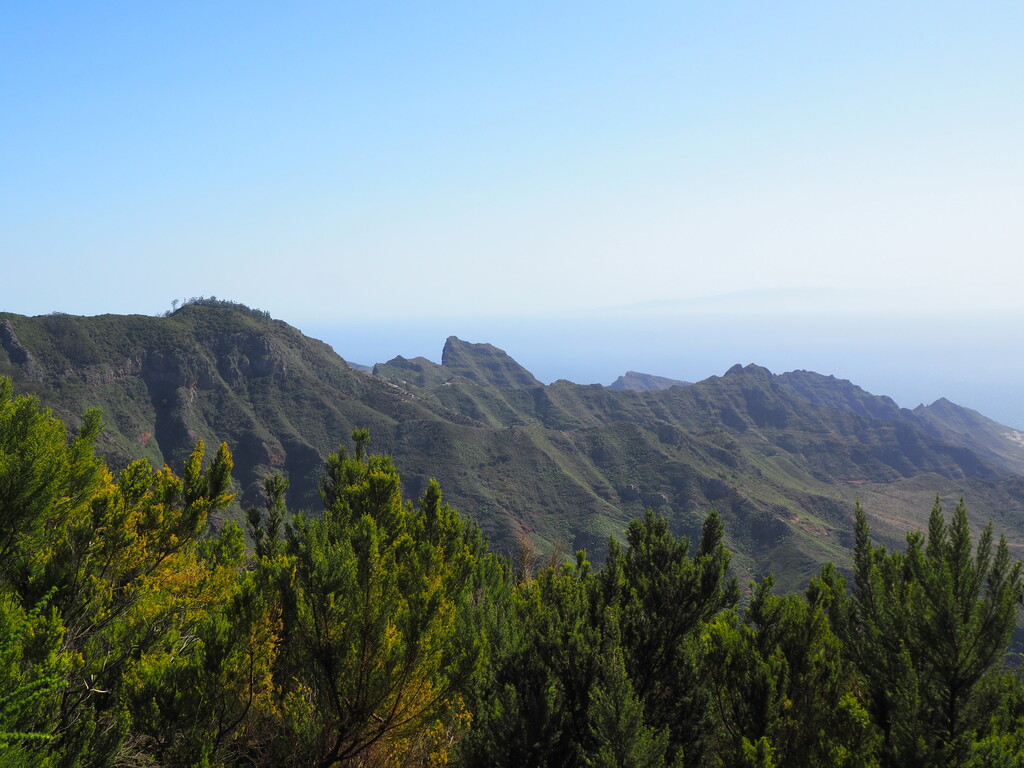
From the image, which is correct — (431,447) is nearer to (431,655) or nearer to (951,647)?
(431,655)

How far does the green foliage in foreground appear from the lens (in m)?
6.48

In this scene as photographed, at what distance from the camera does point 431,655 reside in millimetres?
7633

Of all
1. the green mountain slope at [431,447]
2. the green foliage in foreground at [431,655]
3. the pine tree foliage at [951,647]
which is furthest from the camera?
the green mountain slope at [431,447]

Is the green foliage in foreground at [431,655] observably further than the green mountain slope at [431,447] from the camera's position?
No

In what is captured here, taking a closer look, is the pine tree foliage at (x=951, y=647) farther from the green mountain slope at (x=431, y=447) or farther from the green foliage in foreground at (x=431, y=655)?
the green mountain slope at (x=431, y=447)

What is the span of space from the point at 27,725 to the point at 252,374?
120818mm

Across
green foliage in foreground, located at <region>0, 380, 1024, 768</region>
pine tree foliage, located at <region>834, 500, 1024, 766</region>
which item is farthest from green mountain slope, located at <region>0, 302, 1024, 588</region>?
pine tree foliage, located at <region>834, 500, 1024, 766</region>

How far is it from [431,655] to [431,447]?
102 meters

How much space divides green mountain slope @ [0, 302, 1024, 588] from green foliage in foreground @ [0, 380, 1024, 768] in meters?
75.4

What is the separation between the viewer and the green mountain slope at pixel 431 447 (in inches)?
3590

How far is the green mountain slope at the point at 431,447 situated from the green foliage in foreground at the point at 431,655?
75357mm

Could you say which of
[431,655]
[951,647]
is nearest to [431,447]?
[431,655]

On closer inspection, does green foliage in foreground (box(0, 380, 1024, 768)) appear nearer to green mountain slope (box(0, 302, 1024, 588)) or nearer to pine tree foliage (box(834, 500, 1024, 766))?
pine tree foliage (box(834, 500, 1024, 766))

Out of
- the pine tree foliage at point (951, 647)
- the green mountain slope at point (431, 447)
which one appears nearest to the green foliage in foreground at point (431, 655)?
the pine tree foliage at point (951, 647)
